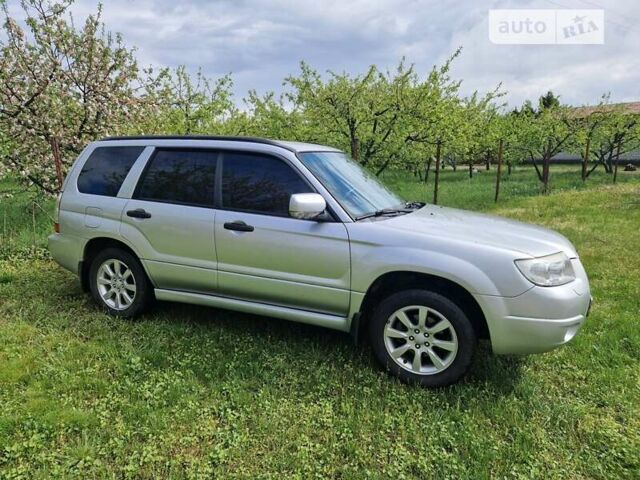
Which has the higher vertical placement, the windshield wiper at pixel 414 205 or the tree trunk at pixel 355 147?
the tree trunk at pixel 355 147

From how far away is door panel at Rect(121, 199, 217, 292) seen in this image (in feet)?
11.9

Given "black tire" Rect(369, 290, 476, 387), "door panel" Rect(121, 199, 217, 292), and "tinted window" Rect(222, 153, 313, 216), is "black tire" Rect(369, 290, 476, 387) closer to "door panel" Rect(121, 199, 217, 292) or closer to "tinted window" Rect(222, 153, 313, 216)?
"tinted window" Rect(222, 153, 313, 216)

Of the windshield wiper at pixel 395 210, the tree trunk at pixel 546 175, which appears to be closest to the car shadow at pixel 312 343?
the windshield wiper at pixel 395 210

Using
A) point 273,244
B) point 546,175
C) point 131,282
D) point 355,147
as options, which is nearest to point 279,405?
point 273,244

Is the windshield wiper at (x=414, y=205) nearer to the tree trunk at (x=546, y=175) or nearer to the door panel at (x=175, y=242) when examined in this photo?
the door panel at (x=175, y=242)

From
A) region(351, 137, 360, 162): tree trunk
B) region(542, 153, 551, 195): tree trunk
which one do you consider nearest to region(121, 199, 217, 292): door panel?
region(351, 137, 360, 162): tree trunk

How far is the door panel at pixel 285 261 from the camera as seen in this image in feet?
10.5

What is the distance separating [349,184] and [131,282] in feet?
7.33

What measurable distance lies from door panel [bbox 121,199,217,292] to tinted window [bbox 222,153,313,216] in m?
0.26

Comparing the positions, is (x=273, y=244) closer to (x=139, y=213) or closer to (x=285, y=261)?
(x=285, y=261)

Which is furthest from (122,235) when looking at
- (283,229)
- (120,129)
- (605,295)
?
(120,129)

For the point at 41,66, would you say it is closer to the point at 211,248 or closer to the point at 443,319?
the point at 211,248

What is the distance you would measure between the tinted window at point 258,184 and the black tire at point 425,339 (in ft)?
3.45

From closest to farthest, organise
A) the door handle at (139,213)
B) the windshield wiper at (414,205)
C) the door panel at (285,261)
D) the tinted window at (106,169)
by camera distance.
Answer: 1. the door panel at (285,261)
2. the door handle at (139,213)
3. the windshield wiper at (414,205)
4. the tinted window at (106,169)
